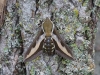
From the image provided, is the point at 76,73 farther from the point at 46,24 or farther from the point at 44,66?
the point at 46,24

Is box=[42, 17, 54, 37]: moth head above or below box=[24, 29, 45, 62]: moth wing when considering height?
above

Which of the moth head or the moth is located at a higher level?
the moth head

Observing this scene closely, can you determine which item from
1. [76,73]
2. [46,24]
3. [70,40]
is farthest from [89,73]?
[46,24]

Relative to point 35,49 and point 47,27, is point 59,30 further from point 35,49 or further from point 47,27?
point 35,49

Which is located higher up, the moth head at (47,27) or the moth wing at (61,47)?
the moth head at (47,27)
